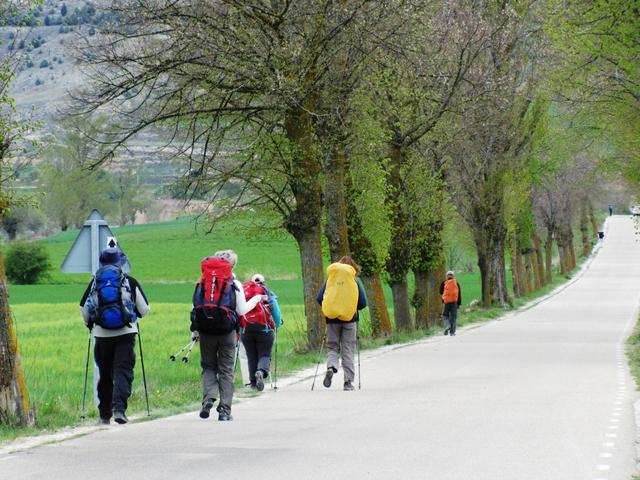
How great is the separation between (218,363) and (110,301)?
1.55m

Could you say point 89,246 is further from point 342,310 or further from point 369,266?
point 369,266

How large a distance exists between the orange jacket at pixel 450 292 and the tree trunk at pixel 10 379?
75.7 feet

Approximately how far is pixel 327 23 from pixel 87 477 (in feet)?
50.6

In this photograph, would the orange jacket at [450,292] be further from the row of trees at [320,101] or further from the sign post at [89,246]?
the sign post at [89,246]

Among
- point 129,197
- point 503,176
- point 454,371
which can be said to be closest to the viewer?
point 454,371

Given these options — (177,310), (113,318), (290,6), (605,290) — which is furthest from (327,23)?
(605,290)

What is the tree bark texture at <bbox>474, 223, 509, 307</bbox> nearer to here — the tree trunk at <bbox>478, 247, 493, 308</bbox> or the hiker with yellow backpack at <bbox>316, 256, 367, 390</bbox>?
the tree trunk at <bbox>478, 247, 493, 308</bbox>

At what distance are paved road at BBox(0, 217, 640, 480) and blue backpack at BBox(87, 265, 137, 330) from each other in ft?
3.71

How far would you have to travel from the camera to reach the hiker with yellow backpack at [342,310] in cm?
1791

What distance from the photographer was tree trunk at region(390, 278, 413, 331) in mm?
36938

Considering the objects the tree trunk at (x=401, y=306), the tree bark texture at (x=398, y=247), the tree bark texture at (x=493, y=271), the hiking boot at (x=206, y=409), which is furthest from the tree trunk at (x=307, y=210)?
the tree bark texture at (x=493, y=271)

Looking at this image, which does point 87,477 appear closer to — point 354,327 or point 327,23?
point 354,327

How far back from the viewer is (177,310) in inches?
2186

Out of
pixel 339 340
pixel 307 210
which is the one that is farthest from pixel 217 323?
pixel 307 210
